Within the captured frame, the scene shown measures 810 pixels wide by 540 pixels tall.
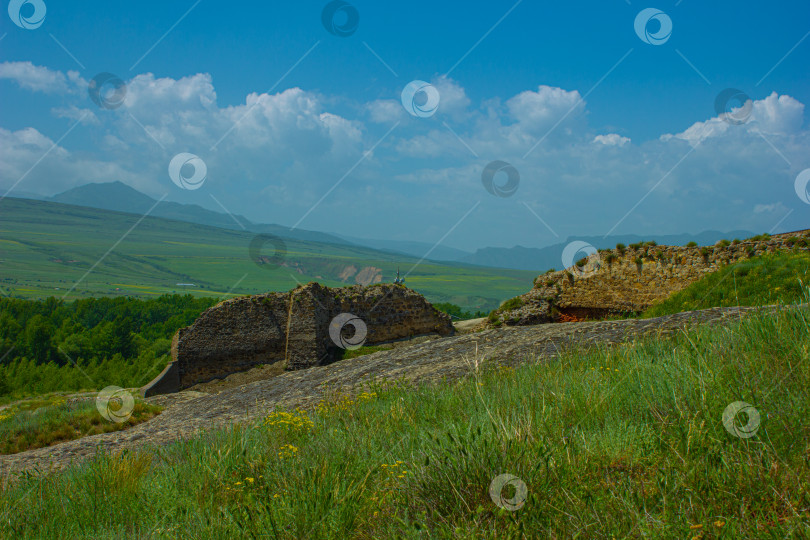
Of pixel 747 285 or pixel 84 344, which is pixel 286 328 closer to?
pixel 747 285

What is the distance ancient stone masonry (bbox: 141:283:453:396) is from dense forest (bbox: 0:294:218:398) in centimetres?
946

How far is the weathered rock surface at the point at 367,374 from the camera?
9.85 m

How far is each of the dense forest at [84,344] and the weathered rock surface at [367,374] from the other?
60.6 ft

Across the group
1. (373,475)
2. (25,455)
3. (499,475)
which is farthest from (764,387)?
(25,455)

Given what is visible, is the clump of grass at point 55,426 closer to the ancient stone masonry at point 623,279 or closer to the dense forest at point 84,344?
the ancient stone masonry at point 623,279

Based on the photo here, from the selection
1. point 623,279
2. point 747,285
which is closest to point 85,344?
point 623,279

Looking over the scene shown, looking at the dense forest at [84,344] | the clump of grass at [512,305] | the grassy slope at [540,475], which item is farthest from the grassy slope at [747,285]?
the dense forest at [84,344]

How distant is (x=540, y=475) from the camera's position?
10.0 feet

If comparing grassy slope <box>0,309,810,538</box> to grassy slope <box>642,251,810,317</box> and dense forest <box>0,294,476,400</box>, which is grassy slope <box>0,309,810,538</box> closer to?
grassy slope <box>642,251,810,317</box>

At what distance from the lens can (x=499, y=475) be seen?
300 centimetres

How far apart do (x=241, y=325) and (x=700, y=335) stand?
773 inches

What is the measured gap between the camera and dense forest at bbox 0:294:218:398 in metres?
36.8

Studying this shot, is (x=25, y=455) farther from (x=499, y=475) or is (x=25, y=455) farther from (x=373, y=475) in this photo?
(x=499, y=475)

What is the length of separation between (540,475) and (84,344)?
52.4 meters
